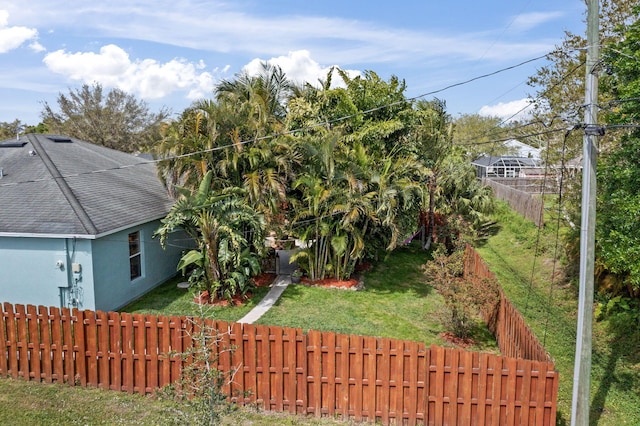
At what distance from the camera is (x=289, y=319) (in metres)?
11.9

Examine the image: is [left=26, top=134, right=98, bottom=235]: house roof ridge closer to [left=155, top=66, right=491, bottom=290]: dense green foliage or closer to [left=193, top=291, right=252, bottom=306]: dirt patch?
[left=155, top=66, right=491, bottom=290]: dense green foliage

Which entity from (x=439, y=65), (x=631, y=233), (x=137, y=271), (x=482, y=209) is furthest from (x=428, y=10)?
(x=482, y=209)

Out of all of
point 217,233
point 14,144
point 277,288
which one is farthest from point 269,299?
point 14,144

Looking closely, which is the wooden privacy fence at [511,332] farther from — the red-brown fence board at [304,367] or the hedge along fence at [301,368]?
the hedge along fence at [301,368]

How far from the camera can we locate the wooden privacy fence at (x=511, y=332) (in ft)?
24.8

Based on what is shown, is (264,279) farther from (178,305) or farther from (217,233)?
(217,233)

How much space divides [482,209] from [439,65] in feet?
42.4

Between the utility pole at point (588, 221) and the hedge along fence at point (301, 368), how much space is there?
1.47 feet

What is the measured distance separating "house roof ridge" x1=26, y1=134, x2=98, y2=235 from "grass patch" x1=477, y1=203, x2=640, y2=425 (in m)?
10.7

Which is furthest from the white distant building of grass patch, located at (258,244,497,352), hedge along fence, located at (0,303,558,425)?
hedge along fence, located at (0,303,558,425)

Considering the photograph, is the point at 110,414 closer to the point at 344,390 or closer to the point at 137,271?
the point at 344,390

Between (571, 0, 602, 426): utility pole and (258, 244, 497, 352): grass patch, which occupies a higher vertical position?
(571, 0, 602, 426): utility pole

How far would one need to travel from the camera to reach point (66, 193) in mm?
12430

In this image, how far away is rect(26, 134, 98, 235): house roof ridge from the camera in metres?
11.3
